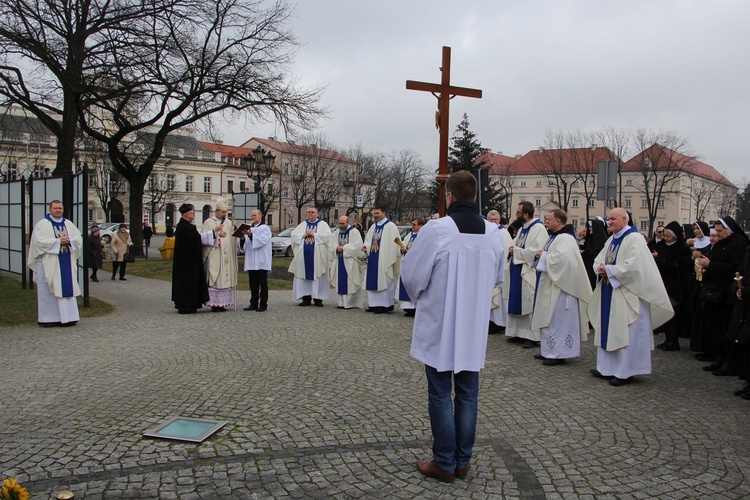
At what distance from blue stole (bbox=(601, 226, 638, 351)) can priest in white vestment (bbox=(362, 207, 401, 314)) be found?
18.0 feet

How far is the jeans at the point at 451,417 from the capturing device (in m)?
3.98

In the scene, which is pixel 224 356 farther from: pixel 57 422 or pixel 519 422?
pixel 519 422

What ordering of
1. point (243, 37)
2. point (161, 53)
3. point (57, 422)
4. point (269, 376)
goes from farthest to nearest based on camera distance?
1. point (243, 37)
2. point (161, 53)
3. point (269, 376)
4. point (57, 422)

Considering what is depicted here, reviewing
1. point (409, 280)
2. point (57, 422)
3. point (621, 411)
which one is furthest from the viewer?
point (621, 411)

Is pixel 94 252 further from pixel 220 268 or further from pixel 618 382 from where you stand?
pixel 618 382

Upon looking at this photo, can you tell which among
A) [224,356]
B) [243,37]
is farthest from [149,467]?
[243,37]

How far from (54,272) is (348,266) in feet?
18.1

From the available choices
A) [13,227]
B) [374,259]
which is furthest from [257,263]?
[13,227]

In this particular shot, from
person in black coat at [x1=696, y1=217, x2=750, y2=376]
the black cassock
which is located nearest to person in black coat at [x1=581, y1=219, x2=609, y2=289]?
person in black coat at [x1=696, y1=217, x2=750, y2=376]

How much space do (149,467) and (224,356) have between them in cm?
351

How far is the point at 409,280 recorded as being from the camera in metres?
4.09

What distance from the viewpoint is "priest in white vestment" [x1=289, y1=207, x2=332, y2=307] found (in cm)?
1280

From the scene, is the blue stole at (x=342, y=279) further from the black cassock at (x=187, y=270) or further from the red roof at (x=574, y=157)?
the red roof at (x=574, y=157)

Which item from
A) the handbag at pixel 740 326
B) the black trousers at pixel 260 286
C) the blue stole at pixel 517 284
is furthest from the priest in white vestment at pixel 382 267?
the handbag at pixel 740 326
